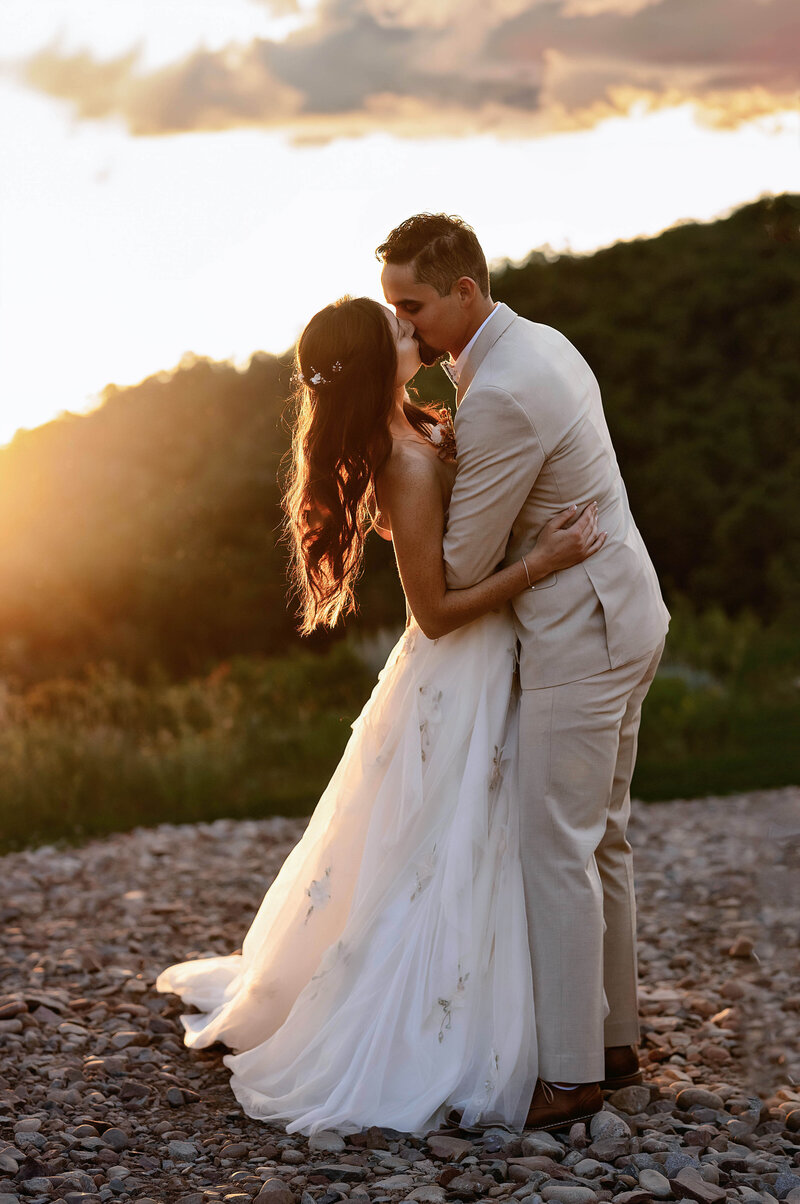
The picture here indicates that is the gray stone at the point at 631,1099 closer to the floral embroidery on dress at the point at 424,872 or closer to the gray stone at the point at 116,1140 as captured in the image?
the floral embroidery on dress at the point at 424,872

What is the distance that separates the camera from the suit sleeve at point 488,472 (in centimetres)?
315

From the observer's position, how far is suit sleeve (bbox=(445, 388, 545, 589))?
3.15m

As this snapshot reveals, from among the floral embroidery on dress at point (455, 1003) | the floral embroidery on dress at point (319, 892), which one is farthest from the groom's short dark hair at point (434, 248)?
the floral embroidery on dress at point (455, 1003)

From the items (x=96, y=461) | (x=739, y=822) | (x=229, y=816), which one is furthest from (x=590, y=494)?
(x=96, y=461)

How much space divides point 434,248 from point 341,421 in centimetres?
53

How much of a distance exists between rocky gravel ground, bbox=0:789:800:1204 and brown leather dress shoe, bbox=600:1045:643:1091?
8 centimetres

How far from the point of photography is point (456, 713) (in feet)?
11.5

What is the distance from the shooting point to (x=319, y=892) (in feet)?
12.1

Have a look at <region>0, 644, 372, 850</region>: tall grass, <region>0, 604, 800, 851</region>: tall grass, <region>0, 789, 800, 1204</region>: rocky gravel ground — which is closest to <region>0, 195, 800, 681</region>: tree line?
<region>0, 604, 800, 851</region>: tall grass

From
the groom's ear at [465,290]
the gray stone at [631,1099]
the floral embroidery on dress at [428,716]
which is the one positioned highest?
the groom's ear at [465,290]

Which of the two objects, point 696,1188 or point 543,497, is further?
point 543,497

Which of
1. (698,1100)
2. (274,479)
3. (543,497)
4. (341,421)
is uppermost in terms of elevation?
(274,479)

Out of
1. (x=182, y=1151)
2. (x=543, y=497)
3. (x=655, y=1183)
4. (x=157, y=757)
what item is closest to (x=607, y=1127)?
(x=655, y=1183)

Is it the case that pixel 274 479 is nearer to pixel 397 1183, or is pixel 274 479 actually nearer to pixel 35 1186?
pixel 35 1186
